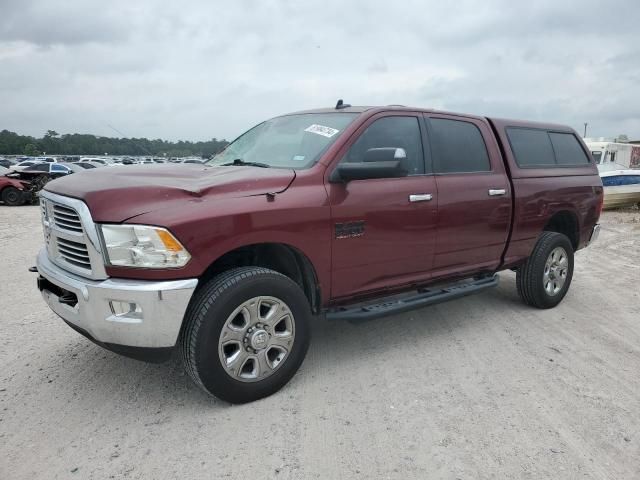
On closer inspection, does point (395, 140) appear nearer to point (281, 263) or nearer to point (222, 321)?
point (281, 263)

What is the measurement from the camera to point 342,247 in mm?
3432

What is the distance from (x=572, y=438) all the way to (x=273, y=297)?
1918 millimetres

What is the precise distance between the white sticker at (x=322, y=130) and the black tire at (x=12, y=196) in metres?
16.6

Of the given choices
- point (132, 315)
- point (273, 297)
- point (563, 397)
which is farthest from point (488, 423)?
point (132, 315)

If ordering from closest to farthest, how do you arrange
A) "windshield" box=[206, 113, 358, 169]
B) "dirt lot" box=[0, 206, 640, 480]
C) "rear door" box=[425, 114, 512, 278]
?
"dirt lot" box=[0, 206, 640, 480] → "windshield" box=[206, 113, 358, 169] → "rear door" box=[425, 114, 512, 278]

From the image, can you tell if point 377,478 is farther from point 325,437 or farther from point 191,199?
point 191,199

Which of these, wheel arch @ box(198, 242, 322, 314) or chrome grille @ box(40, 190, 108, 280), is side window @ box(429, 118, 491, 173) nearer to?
wheel arch @ box(198, 242, 322, 314)

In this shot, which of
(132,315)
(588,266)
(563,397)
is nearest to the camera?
(132,315)

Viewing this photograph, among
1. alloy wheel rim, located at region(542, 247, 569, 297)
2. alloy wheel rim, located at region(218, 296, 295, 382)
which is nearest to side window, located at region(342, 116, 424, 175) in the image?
alloy wheel rim, located at region(218, 296, 295, 382)

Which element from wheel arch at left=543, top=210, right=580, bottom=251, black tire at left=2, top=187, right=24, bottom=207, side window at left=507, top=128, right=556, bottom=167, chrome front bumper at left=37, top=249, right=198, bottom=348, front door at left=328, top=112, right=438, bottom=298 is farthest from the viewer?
black tire at left=2, top=187, right=24, bottom=207

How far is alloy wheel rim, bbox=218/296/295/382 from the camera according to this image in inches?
118

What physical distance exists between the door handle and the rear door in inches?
5.5

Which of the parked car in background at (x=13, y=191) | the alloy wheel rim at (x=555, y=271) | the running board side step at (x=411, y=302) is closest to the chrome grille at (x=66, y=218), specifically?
the running board side step at (x=411, y=302)

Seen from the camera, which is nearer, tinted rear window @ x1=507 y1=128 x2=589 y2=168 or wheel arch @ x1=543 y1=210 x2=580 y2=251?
tinted rear window @ x1=507 y1=128 x2=589 y2=168
